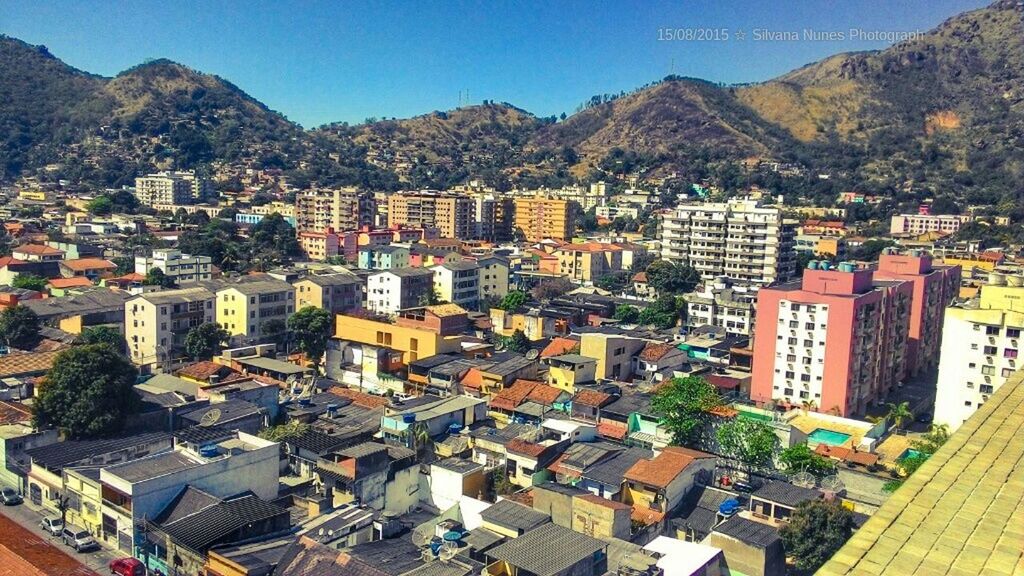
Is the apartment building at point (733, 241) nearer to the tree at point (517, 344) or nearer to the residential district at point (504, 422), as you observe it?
the residential district at point (504, 422)

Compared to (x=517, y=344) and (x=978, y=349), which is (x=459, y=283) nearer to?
(x=517, y=344)

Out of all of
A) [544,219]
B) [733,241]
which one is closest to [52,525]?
[733,241]

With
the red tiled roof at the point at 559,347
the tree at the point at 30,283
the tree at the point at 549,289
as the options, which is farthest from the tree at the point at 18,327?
the tree at the point at 549,289

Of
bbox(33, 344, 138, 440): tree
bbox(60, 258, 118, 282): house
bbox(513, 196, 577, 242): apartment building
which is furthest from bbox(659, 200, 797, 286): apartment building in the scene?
bbox(33, 344, 138, 440): tree

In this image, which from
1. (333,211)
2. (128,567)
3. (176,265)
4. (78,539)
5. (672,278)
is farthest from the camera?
(333,211)

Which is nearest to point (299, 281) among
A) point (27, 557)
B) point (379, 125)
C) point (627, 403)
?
point (627, 403)

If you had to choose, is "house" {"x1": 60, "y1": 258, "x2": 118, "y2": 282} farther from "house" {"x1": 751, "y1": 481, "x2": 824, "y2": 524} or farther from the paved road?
"house" {"x1": 751, "y1": 481, "x2": 824, "y2": 524}

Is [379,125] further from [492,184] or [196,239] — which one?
[196,239]
